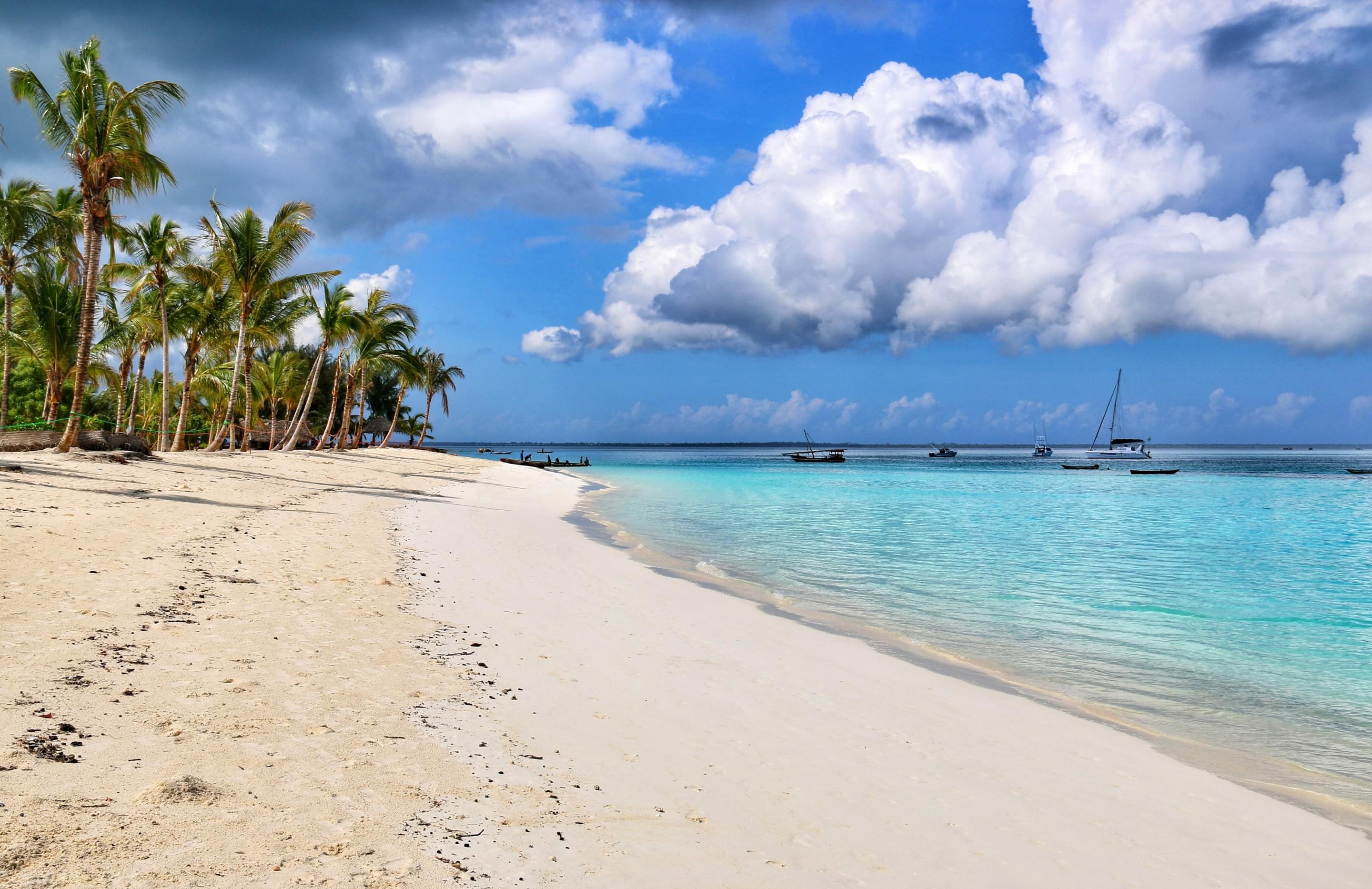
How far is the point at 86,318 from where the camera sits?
20.0m

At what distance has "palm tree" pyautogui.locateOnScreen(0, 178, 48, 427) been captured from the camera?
2609cm

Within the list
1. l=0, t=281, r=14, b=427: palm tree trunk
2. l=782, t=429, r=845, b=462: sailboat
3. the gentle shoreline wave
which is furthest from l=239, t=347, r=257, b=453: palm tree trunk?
l=782, t=429, r=845, b=462: sailboat

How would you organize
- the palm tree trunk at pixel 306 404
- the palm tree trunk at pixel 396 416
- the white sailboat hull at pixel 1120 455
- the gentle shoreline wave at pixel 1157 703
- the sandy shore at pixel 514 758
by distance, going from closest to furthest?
the sandy shore at pixel 514 758
the gentle shoreline wave at pixel 1157 703
the palm tree trunk at pixel 306 404
the palm tree trunk at pixel 396 416
the white sailboat hull at pixel 1120 455

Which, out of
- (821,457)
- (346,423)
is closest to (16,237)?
(346,423)

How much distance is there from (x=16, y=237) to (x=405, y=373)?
35.1m

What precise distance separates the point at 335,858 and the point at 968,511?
33.9 meters

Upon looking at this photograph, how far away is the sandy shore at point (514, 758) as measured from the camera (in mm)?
3318

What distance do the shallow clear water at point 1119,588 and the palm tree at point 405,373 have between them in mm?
27221

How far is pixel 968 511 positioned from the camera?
3359 cm

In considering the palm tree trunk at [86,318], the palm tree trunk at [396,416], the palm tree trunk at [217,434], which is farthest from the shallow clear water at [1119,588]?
the palm tree trunk at [396,416]

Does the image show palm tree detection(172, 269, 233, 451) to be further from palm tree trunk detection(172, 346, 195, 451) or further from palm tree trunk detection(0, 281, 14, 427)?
palm tree trunk detection(0, 281, 14, 427)

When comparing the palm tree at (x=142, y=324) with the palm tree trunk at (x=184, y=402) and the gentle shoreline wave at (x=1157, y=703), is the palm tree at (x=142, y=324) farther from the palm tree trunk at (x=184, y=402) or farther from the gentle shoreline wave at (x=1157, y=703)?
the gentle shoreline wave at (x=1157, y=703)

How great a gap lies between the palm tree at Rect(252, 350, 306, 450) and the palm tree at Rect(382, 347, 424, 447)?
6.77 meters

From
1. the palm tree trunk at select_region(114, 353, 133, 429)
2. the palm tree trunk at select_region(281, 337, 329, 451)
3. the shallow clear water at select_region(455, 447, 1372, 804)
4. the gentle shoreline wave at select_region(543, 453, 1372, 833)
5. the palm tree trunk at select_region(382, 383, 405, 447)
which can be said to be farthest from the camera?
the palm tree trunk at select_region(382, 383, 405, 447)
